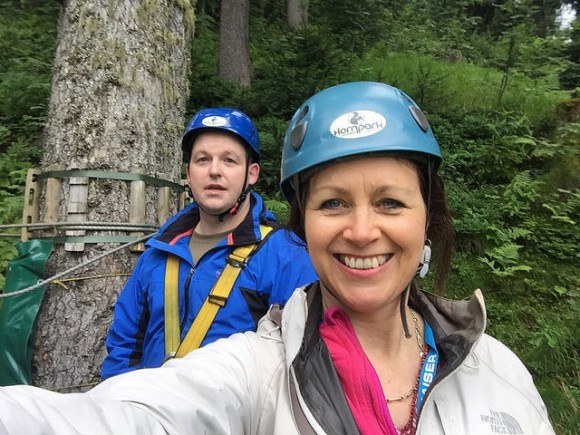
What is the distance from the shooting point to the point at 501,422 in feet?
4.23

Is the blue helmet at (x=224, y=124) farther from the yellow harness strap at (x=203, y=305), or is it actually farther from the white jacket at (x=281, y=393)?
the white jacket at (x=281, y=393)

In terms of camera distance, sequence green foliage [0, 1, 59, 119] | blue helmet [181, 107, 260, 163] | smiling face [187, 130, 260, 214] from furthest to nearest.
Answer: green foliage [0, 1, 59, 119]
blue helmet [181, 107, 260, 163]
smiling face [187, 130, 260, 214]

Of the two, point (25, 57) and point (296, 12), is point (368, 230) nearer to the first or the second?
point (25, 57)

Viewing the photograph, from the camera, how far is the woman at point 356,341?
119cm

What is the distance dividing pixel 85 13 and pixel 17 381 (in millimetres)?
2297

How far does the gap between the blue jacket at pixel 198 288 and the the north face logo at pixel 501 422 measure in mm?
1164

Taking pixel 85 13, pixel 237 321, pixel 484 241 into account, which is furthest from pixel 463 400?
pixel 484 241

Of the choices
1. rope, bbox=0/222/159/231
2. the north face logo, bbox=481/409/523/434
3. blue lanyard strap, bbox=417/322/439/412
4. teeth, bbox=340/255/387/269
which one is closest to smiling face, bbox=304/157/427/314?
teeth, bbox=340/255/387/269

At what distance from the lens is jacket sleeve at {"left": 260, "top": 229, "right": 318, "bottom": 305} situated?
234cm

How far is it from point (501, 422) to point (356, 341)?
0.43 meters

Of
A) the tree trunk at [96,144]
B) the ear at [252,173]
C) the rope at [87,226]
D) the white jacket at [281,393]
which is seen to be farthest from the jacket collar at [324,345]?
the tree trunk at [96,144]

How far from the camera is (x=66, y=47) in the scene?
10.1 ft

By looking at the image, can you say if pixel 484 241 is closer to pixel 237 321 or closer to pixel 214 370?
pixel 237 321

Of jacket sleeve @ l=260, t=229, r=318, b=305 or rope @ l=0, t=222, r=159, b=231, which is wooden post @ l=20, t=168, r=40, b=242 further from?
jacket sleeve @ l=260, t=229, r=318, b=305
